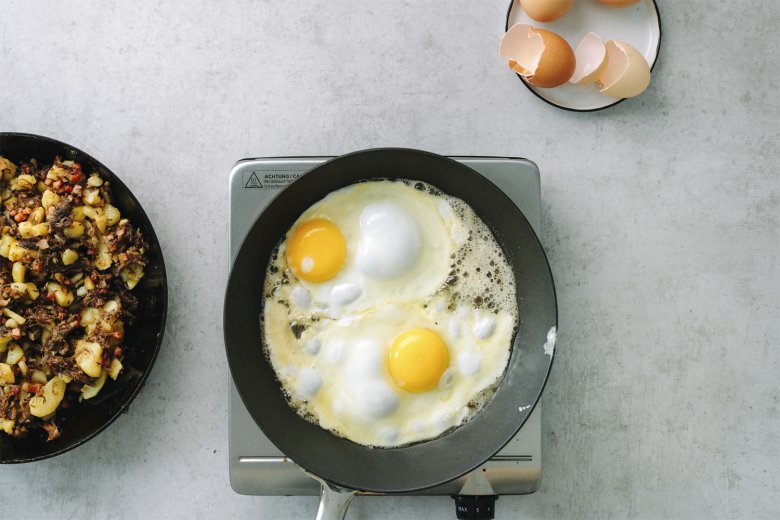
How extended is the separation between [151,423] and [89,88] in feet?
2.96

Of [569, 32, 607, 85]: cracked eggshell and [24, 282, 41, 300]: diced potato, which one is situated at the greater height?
[569, 32, 607, 85]: cracked eggshell

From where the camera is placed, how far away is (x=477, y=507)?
159 centimetres

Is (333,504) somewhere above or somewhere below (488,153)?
below

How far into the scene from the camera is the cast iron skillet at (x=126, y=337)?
159 centimetres

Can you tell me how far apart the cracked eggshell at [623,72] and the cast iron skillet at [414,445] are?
1.64 feet

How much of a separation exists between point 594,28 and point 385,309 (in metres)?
0.93

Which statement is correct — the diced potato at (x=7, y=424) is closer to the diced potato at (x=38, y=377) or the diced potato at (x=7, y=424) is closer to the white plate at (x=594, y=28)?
the diced potato at (x=38, y=377)

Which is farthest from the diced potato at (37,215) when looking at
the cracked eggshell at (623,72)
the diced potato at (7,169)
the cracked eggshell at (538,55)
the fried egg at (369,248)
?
the cracked eggshell at (623,72)

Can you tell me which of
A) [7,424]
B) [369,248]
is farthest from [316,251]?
[7,424]

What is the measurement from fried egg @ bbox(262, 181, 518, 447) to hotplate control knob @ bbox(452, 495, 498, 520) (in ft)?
0.69

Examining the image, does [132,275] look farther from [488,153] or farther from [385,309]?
[488,153]

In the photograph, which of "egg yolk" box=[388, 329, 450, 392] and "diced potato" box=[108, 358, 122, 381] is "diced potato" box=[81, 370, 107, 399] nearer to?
"diced potato" box=[108, 358, 122, 381]

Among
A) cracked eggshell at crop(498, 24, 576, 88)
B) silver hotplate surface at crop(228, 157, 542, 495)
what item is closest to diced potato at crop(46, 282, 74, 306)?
silver hotplate surface at crop(228, 157, 542, 495)

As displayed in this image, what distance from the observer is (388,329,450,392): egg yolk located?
146cm
